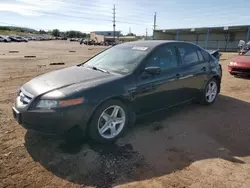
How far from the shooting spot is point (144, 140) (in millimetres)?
3598

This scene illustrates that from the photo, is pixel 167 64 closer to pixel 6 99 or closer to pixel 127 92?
pixel 127 92

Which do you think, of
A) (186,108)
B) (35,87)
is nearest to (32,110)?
(35,87)

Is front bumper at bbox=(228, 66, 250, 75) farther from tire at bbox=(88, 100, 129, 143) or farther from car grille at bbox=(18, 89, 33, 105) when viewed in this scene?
car grille at bbox=(18, 89, 33, 105)

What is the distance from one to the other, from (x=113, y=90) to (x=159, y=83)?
41.3 inches

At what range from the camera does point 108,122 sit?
3463 millimetres

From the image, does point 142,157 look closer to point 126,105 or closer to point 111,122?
point 111,122

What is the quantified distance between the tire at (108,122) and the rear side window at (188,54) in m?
1.90

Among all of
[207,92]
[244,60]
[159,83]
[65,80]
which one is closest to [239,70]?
[244,60]

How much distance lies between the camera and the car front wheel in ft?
17.4

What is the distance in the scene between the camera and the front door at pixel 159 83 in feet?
12.2

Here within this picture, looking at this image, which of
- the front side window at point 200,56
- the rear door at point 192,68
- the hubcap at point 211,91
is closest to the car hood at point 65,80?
A: the rear door at point 192,68

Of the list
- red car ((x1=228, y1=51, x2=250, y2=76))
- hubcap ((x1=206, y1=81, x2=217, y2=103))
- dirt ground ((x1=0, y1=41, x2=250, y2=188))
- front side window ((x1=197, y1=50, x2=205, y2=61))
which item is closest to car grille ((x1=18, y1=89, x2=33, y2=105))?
dirt ground ((x1=0, y1=41, x2=250, y2=188))

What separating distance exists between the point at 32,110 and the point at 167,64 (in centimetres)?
254

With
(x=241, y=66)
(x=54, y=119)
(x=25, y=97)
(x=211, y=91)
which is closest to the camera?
(x=54, y=119)
